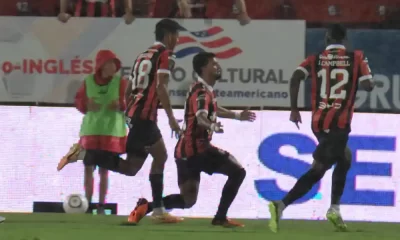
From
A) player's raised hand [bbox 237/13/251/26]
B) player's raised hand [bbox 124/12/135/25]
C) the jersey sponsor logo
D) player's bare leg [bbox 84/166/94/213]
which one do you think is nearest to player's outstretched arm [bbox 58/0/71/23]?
player's raised hand [bbox 124/12/135/25]

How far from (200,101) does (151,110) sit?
3.02 feet

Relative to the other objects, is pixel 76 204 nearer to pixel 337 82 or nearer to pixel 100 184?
pixel 100 184

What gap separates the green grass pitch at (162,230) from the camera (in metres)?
8.92

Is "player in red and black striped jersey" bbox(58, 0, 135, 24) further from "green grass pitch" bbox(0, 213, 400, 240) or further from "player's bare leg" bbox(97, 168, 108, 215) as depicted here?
"green grass pitch" bbox(0, 213, 400, 240)

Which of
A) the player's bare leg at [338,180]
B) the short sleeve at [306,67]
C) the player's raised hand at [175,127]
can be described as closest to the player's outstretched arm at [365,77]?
the short sleeve at [306,67]

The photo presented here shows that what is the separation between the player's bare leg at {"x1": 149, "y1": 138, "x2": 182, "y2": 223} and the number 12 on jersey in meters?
1.69

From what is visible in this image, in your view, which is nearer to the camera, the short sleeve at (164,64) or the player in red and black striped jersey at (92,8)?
the short sleeve at (164,64)

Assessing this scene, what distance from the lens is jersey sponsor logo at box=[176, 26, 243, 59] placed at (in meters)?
13.8

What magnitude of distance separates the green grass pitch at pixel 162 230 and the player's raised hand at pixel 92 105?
1253 millimetres

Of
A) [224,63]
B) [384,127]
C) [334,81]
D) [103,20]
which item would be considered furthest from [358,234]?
[103,20]

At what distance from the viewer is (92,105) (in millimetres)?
11906

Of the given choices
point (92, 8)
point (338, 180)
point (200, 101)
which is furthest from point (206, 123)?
point (92, 8)

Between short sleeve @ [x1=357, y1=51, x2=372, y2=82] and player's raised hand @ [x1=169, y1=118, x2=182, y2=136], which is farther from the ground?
short sleeve @ [x1=357, y1=51, x2=372, y2=82]

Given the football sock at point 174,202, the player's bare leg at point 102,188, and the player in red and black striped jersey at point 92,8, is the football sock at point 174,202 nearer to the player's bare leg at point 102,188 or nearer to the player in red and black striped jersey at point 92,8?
the player's bare leg at point 102,188
